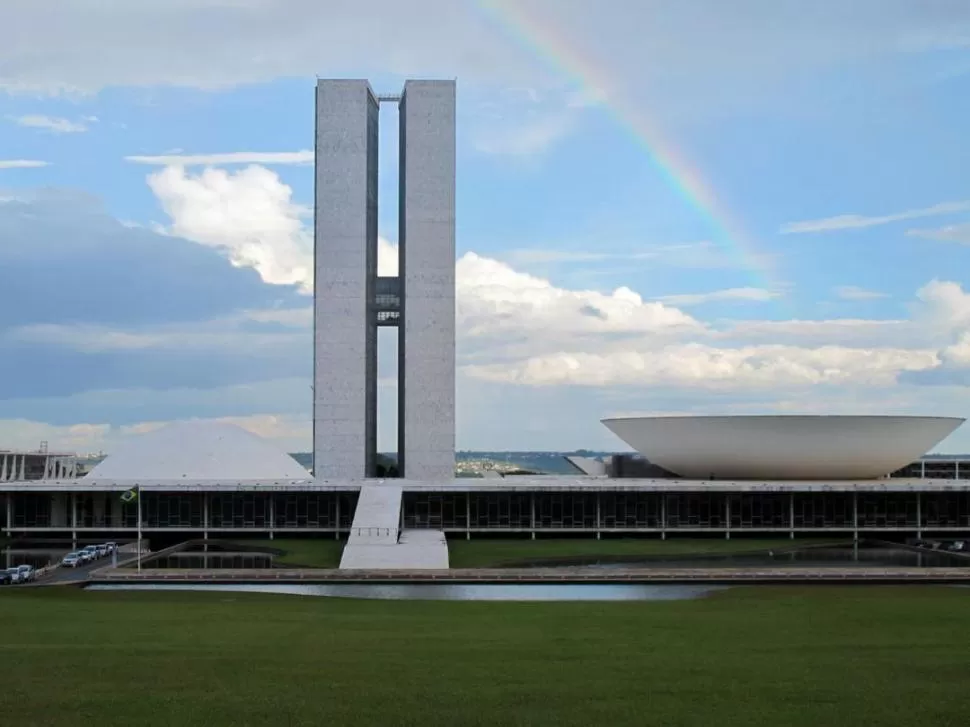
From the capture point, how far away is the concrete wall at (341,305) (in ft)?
185

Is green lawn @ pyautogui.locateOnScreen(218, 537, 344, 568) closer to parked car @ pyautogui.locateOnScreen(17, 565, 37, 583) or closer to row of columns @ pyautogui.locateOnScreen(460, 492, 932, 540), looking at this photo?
row of columns @ pyautogui.locateOnScreen(460, 492, 932, 540)

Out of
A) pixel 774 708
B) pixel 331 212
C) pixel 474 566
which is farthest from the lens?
pixel 331 212

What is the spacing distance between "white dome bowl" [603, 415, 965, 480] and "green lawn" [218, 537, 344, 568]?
16093mm

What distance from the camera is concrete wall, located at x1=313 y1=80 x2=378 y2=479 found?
56469 mm

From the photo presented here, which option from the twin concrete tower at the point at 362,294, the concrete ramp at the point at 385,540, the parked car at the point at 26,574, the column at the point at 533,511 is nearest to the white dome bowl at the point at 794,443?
the column at the point at 533,511

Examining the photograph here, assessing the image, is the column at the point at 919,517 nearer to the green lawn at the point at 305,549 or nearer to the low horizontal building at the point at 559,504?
the low horizontal building at the point at 559,504

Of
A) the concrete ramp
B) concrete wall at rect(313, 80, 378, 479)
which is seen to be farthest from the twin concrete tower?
the concrete ramp

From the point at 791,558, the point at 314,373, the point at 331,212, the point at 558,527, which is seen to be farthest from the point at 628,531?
the point at 331,212

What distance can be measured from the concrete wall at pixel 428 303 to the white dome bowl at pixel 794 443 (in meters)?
10.2

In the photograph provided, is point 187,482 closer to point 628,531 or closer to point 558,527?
point 558,527

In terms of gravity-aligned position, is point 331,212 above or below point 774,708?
above

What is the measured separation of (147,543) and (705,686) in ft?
115

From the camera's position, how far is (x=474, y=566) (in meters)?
35.1

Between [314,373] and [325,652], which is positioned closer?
[325,652]
